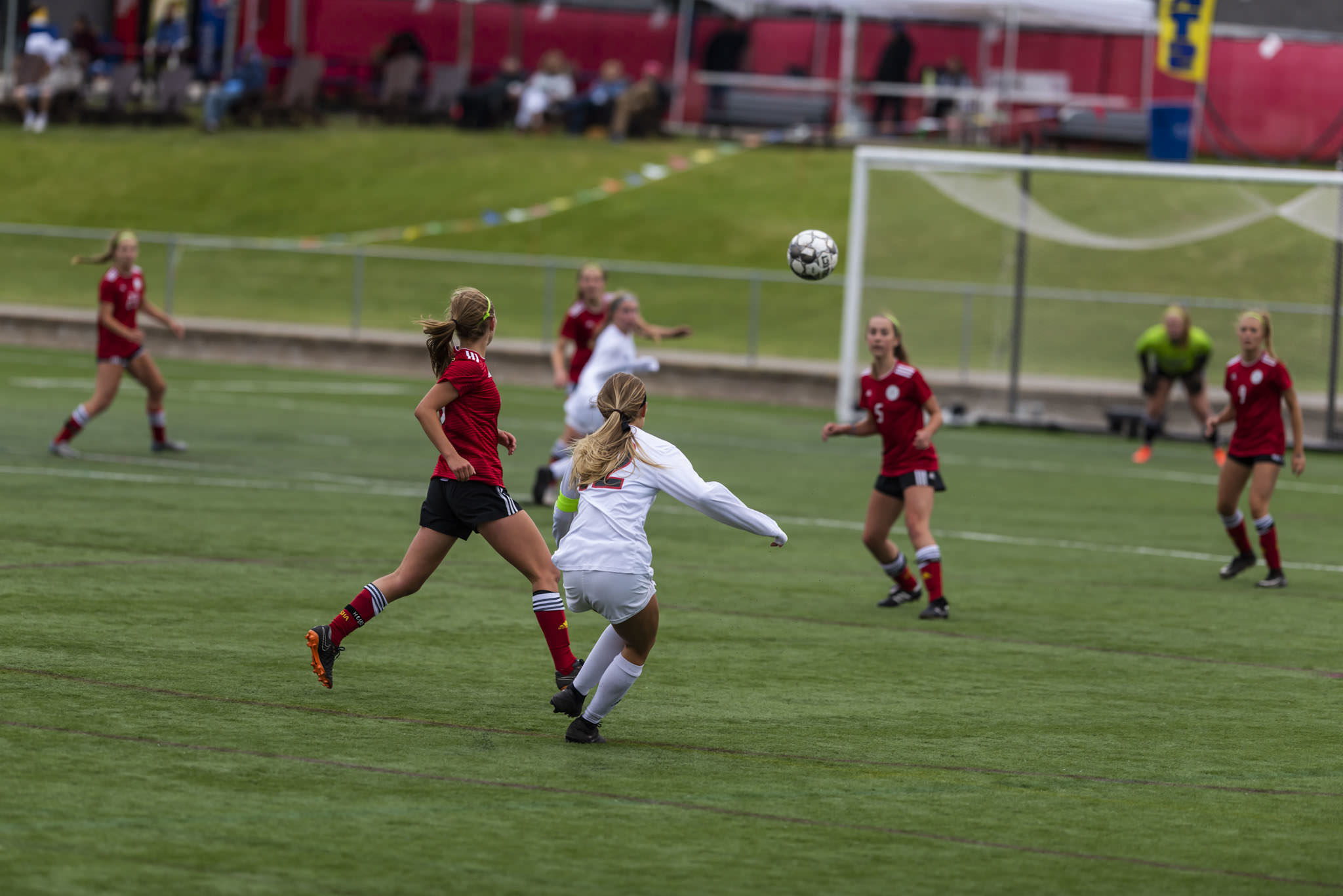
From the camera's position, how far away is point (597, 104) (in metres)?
41.4

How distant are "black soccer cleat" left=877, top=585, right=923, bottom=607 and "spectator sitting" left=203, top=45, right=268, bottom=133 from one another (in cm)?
3428

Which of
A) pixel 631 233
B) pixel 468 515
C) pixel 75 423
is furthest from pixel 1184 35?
pixel 468 515

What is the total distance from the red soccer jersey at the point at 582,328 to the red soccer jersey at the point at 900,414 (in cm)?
438

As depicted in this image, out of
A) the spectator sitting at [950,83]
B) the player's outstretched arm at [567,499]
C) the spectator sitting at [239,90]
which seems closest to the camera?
the player's outstretched arm at [567,499]

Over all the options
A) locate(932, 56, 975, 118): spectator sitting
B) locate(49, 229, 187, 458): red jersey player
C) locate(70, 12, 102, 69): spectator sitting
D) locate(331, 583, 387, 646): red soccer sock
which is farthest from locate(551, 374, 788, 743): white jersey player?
locate(70, 12, 102, 69): spectator sitting

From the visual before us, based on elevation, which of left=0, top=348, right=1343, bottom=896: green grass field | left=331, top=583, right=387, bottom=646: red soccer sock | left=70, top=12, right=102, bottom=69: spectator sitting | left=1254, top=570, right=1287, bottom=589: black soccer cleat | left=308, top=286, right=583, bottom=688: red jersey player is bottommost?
left=0, top=348, right=1343, bottom=896: green grass field

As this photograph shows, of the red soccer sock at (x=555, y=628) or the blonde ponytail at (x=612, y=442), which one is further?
the red soccer sock at (x=555, y=628)

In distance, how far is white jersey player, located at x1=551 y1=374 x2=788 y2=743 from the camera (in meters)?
7.41

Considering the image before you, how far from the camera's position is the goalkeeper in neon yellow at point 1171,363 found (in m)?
20.8

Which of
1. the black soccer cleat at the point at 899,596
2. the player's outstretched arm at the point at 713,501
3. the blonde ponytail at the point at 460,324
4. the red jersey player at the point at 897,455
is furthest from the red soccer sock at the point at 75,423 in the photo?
the player's outstretched arm at the point at 713,501

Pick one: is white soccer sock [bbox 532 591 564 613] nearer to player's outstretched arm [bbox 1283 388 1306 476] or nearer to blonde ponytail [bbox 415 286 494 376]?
blonde ponytail [bbox 415 286 494 376]

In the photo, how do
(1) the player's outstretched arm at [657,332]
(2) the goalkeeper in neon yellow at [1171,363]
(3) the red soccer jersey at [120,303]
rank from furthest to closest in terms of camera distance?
(2) the goalkeeper in neon yellow at [1171,363] → (3) the red soccer jersey at [120,303] → (1) the player's outstretched arm at [657,332]

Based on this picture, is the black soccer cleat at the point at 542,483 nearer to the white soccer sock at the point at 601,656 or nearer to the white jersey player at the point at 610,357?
the white jersey player at the point at 610,357

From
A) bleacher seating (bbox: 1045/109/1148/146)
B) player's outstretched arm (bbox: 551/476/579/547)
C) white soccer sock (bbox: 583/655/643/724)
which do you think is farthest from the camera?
bleacher seating (bbox: 1045/109/1148/146)
